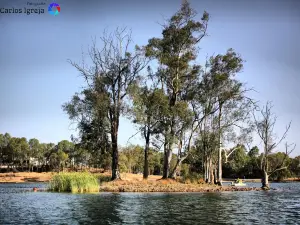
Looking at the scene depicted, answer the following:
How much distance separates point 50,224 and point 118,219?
3402 mm

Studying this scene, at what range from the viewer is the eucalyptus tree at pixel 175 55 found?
148 feet

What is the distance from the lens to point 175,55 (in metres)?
46.4

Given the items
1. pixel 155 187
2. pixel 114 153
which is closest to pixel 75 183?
pixel 155 187

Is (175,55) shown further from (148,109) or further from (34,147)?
(34,147)

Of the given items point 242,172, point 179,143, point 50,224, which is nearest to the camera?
point 50,224

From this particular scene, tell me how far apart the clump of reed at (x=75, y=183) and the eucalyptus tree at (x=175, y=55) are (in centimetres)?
1290

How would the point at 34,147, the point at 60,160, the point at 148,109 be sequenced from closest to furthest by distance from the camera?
the point at 148,109 → the point at 60,160 → the point at 34,147

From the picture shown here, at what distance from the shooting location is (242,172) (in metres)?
124

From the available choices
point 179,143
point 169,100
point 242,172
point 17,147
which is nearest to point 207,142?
point 179,143

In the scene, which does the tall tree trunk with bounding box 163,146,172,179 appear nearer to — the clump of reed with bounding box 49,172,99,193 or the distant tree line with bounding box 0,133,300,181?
the clump of reed with bounding box 49,172,99,193

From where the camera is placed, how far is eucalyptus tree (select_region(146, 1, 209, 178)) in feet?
148

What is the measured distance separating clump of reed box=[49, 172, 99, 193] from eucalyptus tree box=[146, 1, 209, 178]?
12900 mm

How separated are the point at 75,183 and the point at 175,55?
21.7m

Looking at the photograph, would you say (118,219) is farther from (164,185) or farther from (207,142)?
(207,142)
